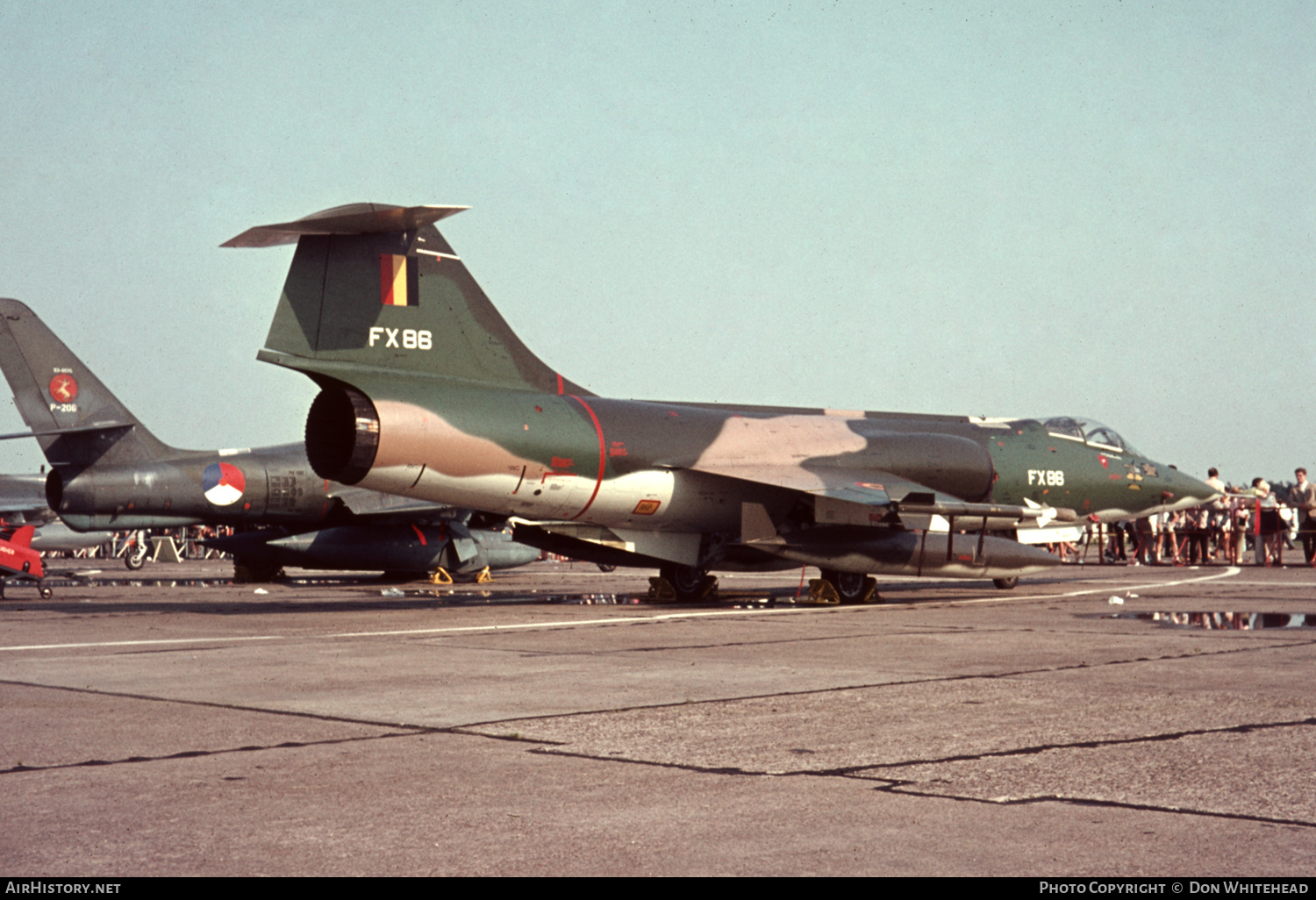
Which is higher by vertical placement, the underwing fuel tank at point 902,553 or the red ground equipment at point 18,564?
the underwing fuel tank at point 902,553

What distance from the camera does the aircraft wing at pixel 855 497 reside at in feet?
50.8

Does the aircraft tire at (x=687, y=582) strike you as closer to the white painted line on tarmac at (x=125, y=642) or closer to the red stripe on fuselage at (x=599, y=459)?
the red stripe on fuselage at (x=599, y=459)

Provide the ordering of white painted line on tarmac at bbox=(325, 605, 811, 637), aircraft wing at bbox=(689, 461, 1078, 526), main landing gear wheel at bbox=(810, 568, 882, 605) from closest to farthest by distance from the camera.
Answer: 1. white painted line on tarmac at bbox=(325, 605, 811, 637)
2. aircraft wing at bbox=(689, 461, 1078, 526)
3. main landing gear wheel at bbox=(810, 568, 882, 605)

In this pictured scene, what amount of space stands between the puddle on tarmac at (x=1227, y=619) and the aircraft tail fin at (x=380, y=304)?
7.53m

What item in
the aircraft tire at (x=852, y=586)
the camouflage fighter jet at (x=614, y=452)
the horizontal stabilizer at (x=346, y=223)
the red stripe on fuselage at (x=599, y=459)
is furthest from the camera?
the aircraft tire at (x=852, y=586)

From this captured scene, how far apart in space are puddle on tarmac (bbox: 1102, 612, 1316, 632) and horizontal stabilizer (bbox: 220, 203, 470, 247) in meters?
8.19

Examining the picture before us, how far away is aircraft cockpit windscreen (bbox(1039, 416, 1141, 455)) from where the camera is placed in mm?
20000

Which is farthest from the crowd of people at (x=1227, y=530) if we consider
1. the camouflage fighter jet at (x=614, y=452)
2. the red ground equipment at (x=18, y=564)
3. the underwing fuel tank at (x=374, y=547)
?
the red ground equipment at (x=18, y=564)

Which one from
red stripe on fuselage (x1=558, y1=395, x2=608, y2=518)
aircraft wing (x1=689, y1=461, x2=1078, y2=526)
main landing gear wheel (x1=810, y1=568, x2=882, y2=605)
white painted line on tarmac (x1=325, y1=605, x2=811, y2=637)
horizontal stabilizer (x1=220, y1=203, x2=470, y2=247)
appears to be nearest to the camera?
white painted line on tarmac (x1=325, y1=605, x2=811, y2=637)

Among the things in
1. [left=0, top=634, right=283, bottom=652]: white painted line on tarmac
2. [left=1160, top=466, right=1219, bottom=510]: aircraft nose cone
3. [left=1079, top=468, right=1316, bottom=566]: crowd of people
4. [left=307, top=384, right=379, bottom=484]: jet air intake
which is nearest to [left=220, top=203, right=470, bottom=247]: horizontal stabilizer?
[left=307, top=384, right=379, bottom=484]: jet air intake

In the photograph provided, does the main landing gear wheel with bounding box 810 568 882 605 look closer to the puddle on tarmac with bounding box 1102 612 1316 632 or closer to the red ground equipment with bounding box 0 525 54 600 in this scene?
the puddle on tarmac with bounding box 1102 612 1316 632

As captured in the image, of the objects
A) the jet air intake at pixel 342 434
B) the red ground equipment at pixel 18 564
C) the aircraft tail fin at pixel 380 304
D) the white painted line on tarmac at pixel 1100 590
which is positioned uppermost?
the aircraft tail fin at pixel 380 304

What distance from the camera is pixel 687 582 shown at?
A: 1723 centimetres
